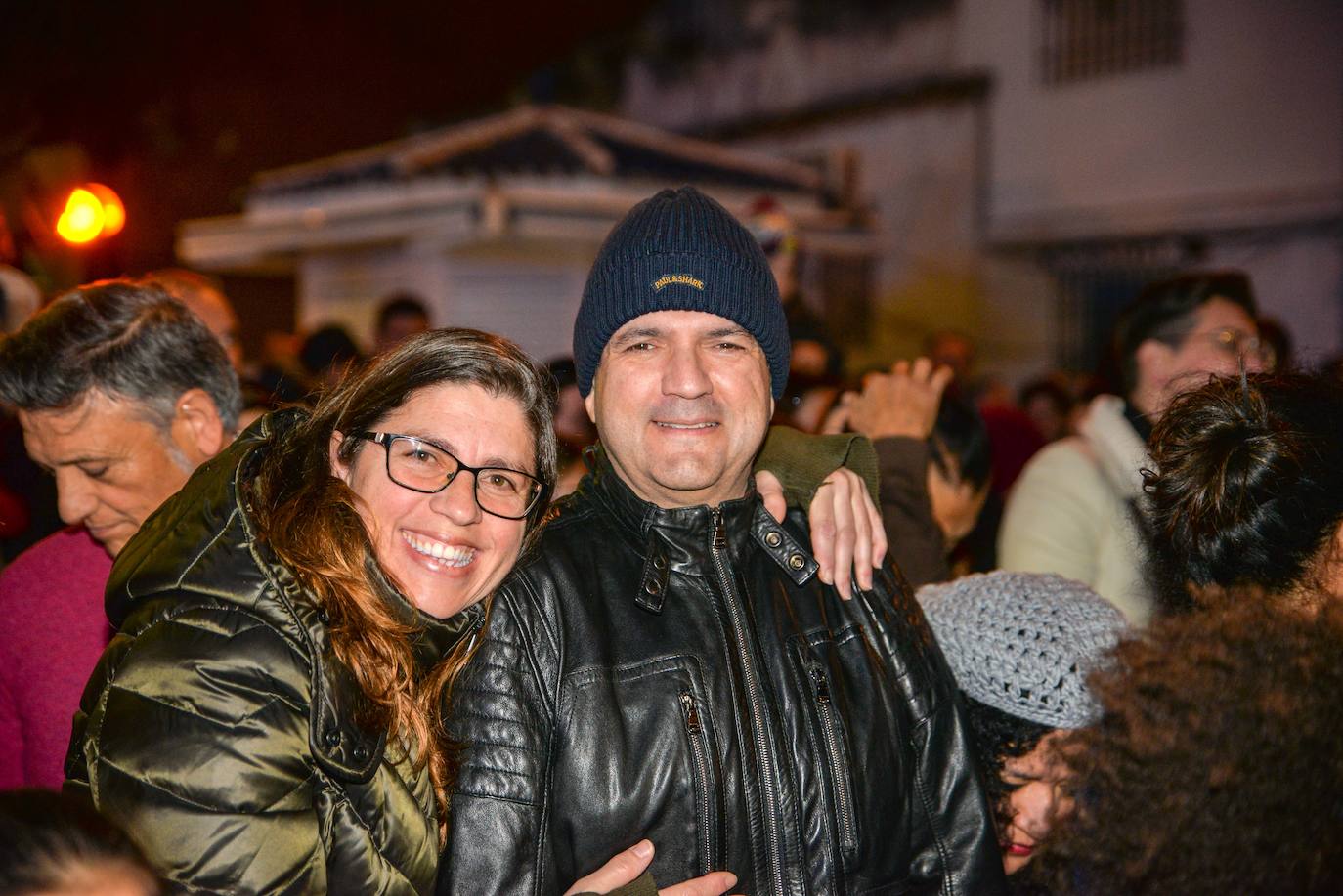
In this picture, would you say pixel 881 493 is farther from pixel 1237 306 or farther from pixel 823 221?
pixel 823 221

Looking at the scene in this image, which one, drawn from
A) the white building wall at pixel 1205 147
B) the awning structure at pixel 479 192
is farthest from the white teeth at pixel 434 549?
the white building wall at pixel 1205 147

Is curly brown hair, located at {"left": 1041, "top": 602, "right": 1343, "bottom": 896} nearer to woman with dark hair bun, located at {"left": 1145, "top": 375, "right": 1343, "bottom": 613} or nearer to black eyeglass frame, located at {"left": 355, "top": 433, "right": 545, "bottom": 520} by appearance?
woman with dark hair bun, located at {"left": 1145, "top": 375, "right": 1343, "bottom": 613}

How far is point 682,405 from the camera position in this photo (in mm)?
2107

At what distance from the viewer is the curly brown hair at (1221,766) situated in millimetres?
1201

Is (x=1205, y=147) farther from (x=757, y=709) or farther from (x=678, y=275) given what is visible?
(x=757, y=709)

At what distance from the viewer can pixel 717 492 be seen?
2170 millimetres

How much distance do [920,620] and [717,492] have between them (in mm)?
523

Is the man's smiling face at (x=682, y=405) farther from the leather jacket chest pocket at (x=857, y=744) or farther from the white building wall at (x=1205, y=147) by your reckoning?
the white building wall at (x=1205, y=147)

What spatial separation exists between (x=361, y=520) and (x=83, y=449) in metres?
0.97

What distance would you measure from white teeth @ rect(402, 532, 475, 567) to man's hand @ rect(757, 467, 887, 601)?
0.69 m

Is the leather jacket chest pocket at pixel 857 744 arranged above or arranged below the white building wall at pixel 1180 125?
below

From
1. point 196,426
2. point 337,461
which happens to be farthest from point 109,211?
point 337,461

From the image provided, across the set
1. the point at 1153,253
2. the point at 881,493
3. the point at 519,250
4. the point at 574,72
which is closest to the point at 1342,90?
the point at 1153,253

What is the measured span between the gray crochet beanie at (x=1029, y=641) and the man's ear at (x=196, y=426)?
5.89 ft
